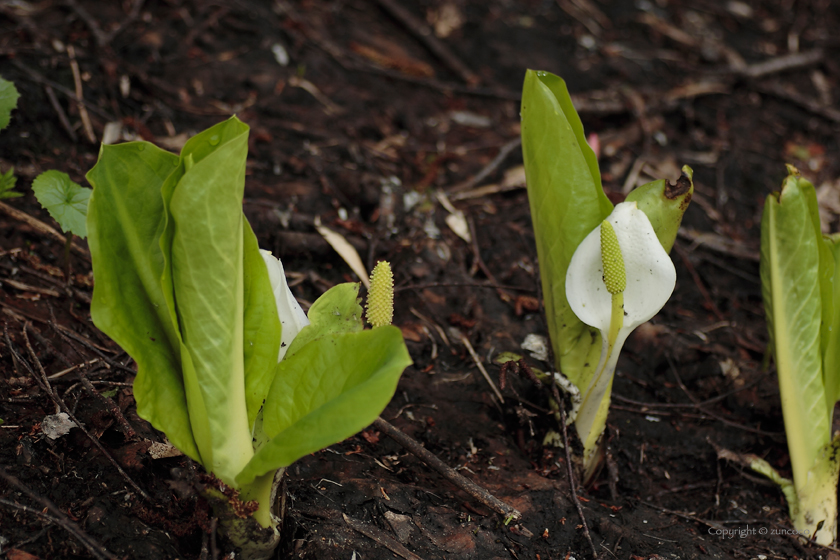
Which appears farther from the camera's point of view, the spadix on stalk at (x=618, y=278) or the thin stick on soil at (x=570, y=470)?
the thin stick on soil at (x=570, y=470)

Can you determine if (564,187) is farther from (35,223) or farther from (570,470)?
(35,223)

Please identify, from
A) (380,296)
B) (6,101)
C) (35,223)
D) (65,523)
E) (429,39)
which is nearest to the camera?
(65,523)

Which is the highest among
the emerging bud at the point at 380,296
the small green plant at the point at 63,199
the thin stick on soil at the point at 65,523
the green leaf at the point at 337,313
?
the emerging bud at the point at 380,296

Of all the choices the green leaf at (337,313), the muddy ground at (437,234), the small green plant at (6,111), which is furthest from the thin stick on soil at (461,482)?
the small green plant at (6,111)

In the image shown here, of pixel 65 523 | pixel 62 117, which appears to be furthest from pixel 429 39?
pixel 65 523

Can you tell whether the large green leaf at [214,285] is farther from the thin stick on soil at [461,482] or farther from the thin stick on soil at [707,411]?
the thin stick on soil at [707,411]

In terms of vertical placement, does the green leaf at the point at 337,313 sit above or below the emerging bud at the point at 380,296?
below

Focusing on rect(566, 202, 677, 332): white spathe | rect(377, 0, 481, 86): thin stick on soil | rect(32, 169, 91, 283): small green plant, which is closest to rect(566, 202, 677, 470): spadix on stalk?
rect(566, 202, 677, 332): white spathe

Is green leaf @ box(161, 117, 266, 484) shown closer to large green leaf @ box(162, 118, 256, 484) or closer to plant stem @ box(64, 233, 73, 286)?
large green leaf @ box(162, 118, 256, 484)
